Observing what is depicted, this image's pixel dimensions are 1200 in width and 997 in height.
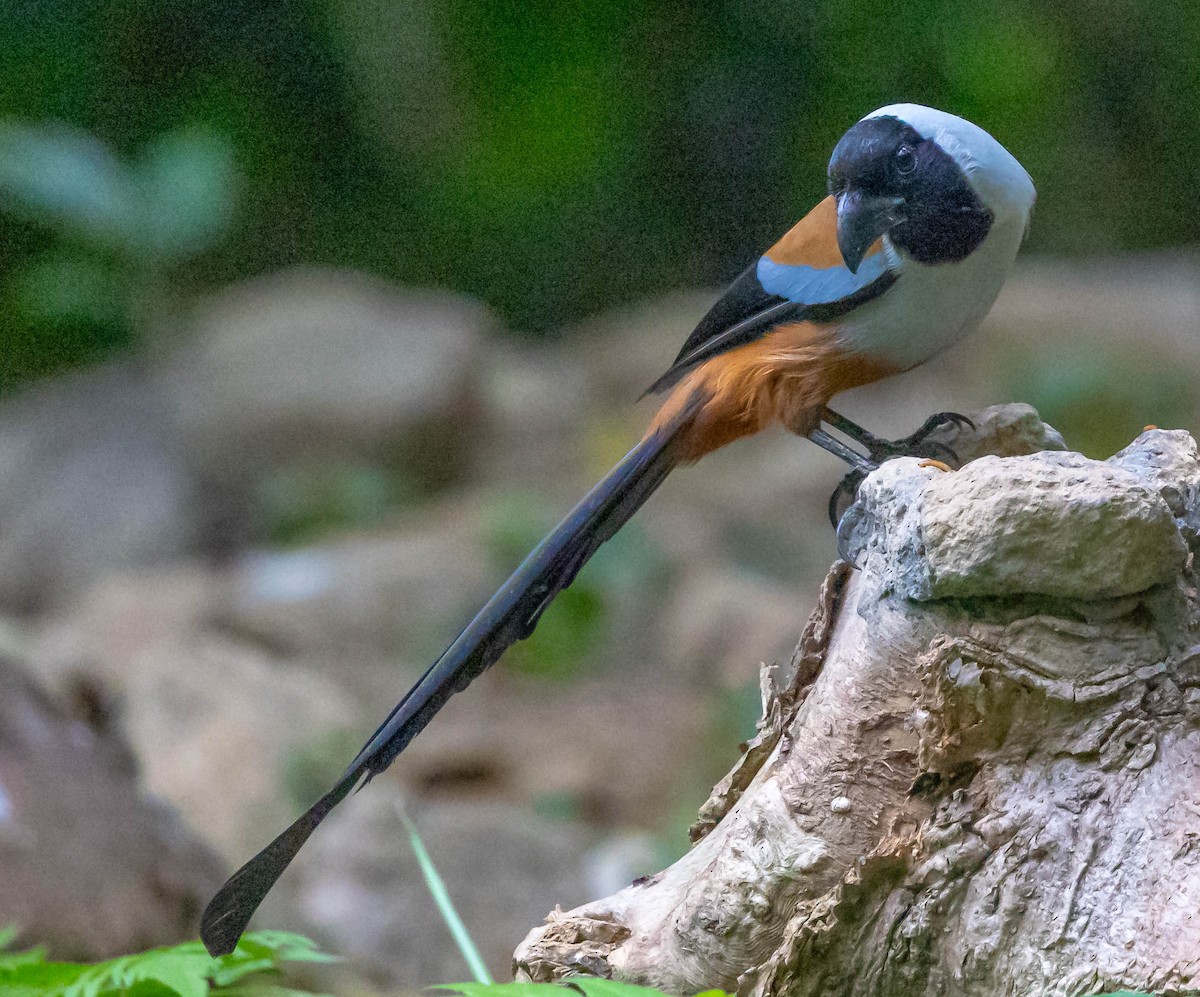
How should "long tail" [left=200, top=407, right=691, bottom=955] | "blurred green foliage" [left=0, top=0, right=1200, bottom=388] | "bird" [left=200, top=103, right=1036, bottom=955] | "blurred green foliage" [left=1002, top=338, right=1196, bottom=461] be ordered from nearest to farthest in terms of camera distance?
"long tail" [left=200, top=407, right=691, bottom=955] → "bird" [left=200, top=103, right=1036, bottom=955] → "blurred green foliage" [left=1002, top=338, right=1196, bottom=461] → "blurred green foliage" [left=0, top=0, right=1200, bottom=388]

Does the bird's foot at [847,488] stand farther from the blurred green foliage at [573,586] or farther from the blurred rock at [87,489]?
the blurred rock at [87,489]

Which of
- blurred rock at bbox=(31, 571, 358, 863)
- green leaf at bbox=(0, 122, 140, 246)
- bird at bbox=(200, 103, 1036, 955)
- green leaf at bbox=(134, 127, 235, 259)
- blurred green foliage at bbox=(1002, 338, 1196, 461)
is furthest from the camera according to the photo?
green leaf at bbox=(134, 127, 235, 259)

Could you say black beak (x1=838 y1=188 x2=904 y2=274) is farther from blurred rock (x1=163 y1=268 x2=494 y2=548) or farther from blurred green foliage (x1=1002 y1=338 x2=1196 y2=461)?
blurred rock (x1=163 y1=268 x2=494 y2=548)

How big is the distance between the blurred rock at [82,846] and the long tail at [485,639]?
86cm

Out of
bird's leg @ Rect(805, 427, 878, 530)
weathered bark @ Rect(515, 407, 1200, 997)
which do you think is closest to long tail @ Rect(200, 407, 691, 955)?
bird's leg @ Rect(805, 427, 878, 530)

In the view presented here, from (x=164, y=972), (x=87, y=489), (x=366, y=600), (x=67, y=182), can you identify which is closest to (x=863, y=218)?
(x=164, y=972)

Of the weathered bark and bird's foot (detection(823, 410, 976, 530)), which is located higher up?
bird's foot (detection(823, 410, 976, 530))

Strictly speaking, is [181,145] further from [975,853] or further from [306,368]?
[975,853]

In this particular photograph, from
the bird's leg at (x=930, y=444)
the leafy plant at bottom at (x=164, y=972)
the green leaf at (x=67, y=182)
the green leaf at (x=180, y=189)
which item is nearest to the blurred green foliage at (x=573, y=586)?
the green leaf at (x=180, y=189)

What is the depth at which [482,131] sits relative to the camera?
6.63 meters

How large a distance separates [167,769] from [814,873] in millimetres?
3203

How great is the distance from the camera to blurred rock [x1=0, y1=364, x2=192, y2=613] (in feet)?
20.0

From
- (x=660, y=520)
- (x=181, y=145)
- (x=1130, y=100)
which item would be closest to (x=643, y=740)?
(x=660, y=520)

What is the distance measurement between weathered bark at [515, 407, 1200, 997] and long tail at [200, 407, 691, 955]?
459 mm
